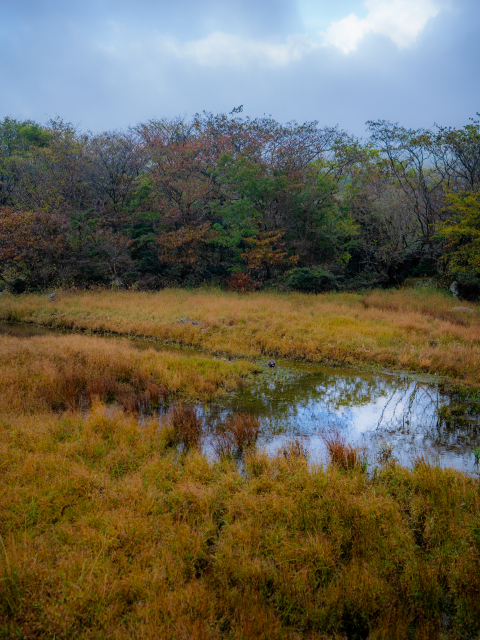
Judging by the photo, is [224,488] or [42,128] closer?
[224,488]

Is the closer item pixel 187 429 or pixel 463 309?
pixel 187 429

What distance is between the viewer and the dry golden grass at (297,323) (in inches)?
409

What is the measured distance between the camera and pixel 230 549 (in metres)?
3.26

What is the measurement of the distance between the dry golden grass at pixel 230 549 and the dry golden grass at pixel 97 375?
2.12 m

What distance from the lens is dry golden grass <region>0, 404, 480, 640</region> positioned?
2680mm

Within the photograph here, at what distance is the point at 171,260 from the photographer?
22.6 meters

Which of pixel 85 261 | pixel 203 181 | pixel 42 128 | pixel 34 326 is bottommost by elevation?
pixel 34 326

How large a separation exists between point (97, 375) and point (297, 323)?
7.41m

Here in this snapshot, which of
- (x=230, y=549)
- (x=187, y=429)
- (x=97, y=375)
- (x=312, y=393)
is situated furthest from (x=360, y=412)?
(x=97, y=375)

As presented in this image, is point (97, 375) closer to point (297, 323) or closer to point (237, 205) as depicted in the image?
point (297, 323)

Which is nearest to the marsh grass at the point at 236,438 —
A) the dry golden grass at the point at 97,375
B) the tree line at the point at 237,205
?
the dry golden grass at the point at 97,375

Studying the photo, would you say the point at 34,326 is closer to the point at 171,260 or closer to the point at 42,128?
the point at 171,260

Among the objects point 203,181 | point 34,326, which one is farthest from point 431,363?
point 203,181

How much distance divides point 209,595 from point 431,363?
8.51 metres
